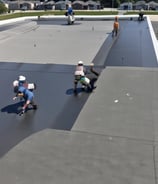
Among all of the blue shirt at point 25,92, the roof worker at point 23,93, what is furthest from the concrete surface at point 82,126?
the blue shirt at point 25,92

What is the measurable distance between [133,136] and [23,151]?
8.65ft

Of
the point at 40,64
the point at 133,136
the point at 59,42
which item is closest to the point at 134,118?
the point at 133,136

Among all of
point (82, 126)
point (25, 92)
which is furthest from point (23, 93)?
point (82, 126)

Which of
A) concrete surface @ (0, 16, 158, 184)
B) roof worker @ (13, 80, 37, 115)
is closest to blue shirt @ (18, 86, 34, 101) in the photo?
Answer: roof worker @ (13, 80, 37, 115)

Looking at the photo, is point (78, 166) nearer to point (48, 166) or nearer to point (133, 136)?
point (48, 166)

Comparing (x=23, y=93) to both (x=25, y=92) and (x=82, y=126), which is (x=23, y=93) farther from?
(x=82, y=126)

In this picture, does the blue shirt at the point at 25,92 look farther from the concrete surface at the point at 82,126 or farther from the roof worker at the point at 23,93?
the concrete surface at the point at 82,126

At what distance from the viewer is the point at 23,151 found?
6.67 meters

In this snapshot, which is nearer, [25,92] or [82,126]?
[82,126]

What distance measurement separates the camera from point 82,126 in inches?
311

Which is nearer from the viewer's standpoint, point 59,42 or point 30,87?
point 30,87

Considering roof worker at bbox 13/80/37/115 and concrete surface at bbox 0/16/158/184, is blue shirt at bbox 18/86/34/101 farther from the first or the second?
concrete surface at bbox 0/16/158/184

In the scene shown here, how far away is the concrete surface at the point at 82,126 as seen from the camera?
5.90 metres

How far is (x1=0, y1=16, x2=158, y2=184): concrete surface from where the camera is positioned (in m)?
5.90
